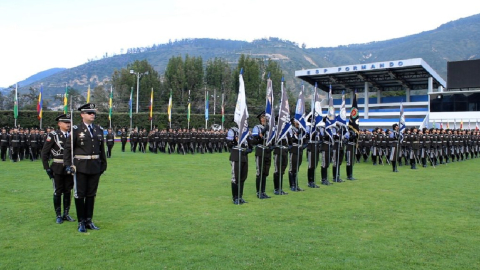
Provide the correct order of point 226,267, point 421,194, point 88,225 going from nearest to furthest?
point 226,267 → point 88,225 → point 421,194

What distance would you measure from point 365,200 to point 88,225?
256 inches

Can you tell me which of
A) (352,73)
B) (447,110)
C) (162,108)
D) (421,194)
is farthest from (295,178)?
(162,108)

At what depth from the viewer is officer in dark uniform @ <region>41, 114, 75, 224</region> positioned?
7648 millimetres

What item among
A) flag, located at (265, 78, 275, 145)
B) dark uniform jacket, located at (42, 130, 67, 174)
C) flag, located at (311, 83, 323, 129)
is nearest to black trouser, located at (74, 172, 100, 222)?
dark uniform jacket, located at (42, 130, 67, 174)

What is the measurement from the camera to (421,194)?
36.6ft

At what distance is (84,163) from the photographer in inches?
276

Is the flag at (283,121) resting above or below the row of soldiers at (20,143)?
above

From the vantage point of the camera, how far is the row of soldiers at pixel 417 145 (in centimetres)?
1891

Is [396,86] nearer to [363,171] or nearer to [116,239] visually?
Result: [363,171]

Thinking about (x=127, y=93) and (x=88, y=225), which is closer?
(x=88, y=225)

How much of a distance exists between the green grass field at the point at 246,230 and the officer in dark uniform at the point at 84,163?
37cm

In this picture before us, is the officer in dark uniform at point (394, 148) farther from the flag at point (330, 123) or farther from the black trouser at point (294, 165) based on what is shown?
the black trouser at point (294, 165)

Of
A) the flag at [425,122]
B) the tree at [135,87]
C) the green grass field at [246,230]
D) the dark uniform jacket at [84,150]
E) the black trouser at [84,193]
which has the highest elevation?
the tree at [135,87]

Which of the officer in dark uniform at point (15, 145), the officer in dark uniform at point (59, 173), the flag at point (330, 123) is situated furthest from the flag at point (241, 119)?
the officer in dark uniform at point (15, 145)
